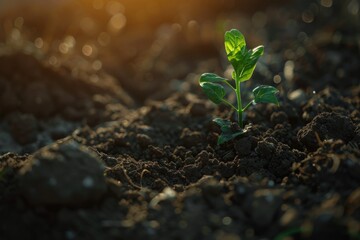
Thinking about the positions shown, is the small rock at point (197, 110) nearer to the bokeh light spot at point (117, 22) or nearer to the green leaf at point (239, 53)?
the green leaf at point (239, 53)

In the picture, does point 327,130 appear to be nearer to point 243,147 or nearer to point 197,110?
point 243,147

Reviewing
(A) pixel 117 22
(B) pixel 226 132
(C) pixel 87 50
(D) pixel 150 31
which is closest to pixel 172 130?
(B) pixel 226 132

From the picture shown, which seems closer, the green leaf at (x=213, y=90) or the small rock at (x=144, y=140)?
the green leaf at (x=213, y=90)

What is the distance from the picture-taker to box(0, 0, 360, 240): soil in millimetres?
1980

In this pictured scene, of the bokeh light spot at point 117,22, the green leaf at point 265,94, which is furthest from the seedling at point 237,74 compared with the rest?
the bokeh light spot at point 117,22

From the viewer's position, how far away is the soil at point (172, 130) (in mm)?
1980

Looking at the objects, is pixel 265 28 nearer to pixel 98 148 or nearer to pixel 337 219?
pixel 98 148

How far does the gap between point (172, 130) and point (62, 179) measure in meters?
1.39

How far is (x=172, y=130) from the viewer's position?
10.8ft

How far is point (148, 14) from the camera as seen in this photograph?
6.16m

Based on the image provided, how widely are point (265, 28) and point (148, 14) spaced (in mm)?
1551

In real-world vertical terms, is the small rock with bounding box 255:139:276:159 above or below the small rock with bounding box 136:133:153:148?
below

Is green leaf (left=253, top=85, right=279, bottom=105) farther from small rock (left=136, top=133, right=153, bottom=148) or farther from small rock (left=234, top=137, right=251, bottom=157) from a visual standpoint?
small rock (left=136, top=133, right=153, bottom=148)

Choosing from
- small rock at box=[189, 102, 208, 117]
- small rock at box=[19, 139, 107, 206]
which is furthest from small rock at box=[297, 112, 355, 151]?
small rock at box=[19, 139, 107, 206]
